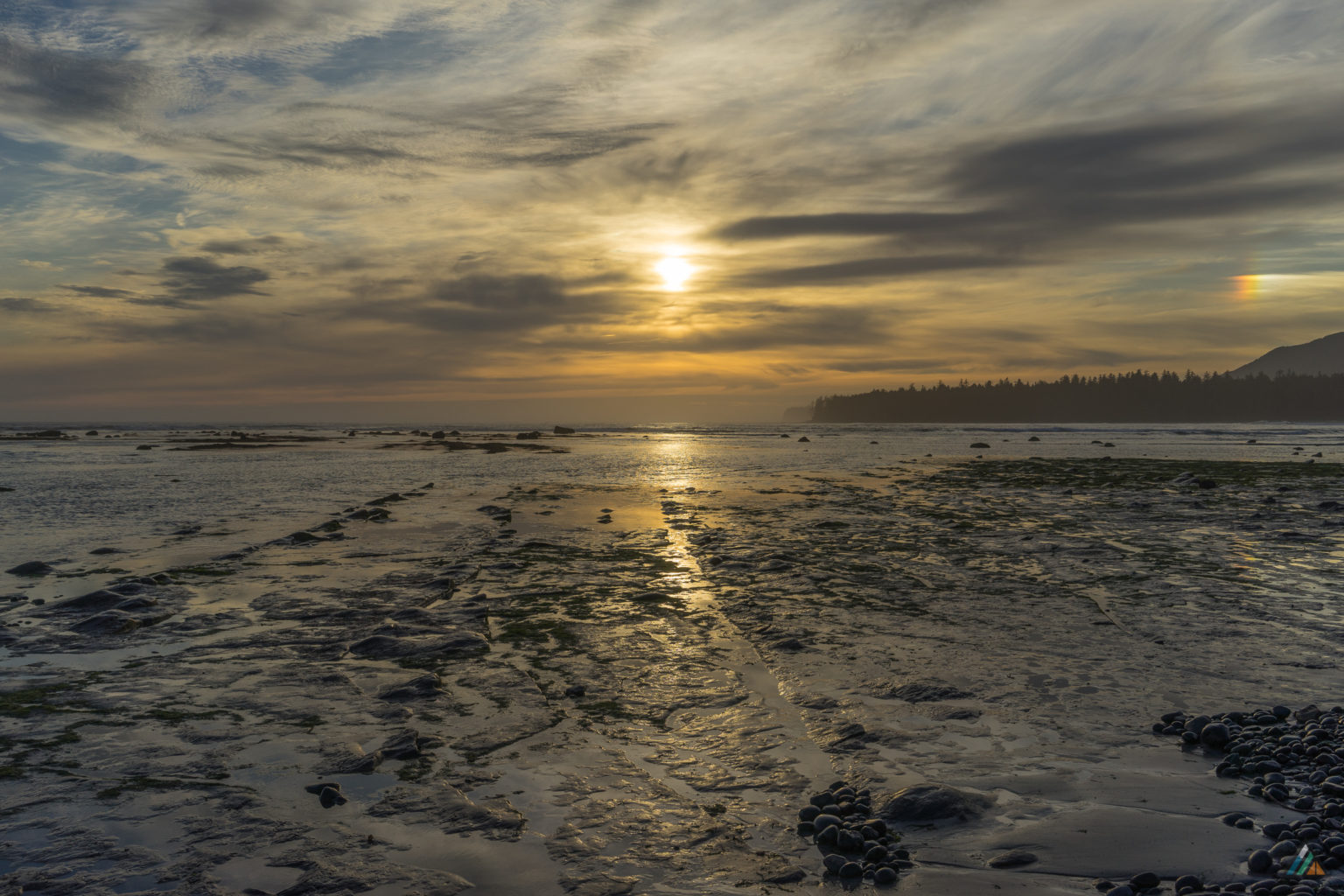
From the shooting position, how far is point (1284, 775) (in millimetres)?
5480

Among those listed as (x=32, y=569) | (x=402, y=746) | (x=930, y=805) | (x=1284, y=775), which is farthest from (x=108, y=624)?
(x=1284, y=775)

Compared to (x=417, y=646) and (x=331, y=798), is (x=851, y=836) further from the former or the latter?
(x=417, y=646)

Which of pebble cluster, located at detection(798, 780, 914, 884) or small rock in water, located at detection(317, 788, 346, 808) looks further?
small rock in water, located at detection(317, 788, 346, 808)

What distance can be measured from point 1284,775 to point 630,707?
515cm

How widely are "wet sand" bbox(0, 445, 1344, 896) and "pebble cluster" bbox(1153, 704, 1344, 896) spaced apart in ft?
0.61

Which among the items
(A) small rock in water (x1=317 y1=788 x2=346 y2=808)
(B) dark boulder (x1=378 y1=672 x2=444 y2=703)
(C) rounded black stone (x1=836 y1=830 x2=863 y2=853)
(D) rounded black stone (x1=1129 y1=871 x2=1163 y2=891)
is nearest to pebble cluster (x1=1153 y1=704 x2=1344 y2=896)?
(D) rounded black stone (x1=1129 y1=871 x2=1163 y2=891)

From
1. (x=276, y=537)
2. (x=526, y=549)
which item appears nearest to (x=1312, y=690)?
(x=526, y=549)

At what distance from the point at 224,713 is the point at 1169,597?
12.1m

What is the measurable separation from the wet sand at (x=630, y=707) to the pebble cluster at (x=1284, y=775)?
19cm

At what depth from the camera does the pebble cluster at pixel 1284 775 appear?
4.14m

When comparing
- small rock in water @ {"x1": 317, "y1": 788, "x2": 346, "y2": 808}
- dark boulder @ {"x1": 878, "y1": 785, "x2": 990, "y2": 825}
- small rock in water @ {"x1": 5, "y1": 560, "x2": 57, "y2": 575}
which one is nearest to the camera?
dark boulder @ {"x1": 878, "y1": 785, "x2": 990, "y2": 825}

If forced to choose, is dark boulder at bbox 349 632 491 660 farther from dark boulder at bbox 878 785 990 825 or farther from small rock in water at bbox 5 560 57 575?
small rock in water at bbox 5 560 57 575

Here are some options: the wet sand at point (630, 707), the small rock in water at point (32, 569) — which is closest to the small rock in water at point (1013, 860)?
the wet sand at point (630, 707)

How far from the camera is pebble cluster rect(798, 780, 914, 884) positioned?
4402 mm
